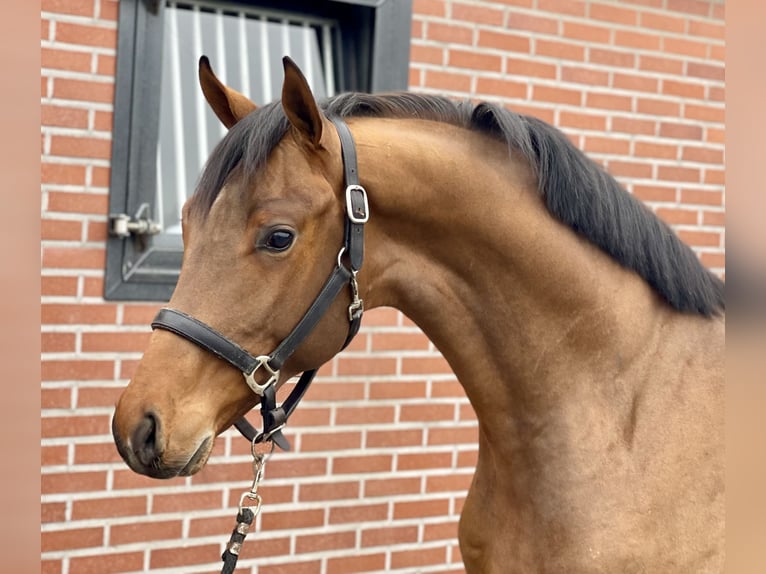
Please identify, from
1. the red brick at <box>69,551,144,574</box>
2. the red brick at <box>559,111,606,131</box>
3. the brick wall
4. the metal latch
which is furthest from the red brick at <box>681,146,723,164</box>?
the red brick at <box>69,551,144,574</box>

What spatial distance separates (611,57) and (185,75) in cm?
186

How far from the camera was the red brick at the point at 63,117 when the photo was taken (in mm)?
2639

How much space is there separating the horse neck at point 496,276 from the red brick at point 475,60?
1.57 metres

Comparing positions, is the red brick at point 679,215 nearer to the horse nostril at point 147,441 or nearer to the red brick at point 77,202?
the red brick at point 77,202

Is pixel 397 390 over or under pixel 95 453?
over

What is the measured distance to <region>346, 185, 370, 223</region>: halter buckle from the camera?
1629 millimetres

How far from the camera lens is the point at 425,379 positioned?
3.27 metres

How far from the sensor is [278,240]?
1589 millimetres

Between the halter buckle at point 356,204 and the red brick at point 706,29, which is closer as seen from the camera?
the halter buckle at point 356,204

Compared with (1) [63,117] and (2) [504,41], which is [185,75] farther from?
(2) [504,41]

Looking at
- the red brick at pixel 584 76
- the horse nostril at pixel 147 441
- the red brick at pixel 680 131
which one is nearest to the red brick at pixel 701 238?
the red brick at pixel 680 131

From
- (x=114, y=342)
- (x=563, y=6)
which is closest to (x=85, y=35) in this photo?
(x=114, y=342)
